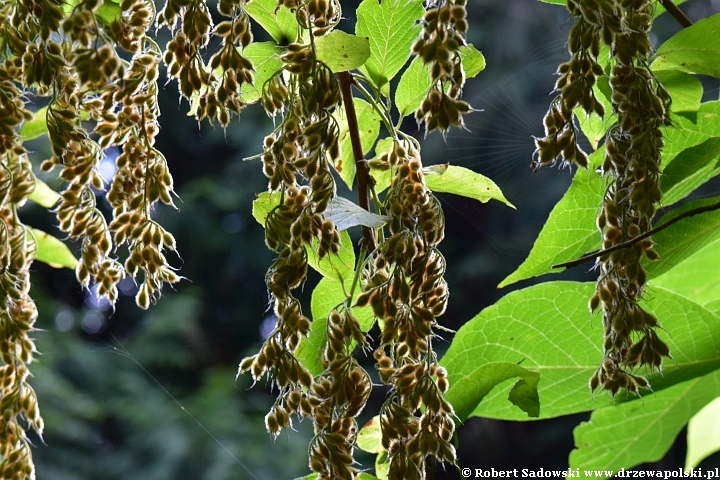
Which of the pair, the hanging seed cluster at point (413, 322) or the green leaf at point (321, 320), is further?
the green leaf at point (321, 320)

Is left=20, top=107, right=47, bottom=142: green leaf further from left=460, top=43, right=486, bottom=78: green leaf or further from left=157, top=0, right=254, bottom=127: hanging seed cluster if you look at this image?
left=460, top=43, right=486, bottom=78: green leaf

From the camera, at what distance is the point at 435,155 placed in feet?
11.2

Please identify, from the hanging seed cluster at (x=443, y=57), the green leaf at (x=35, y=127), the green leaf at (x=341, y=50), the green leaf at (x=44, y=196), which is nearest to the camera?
the hanging seed cluster at (x=443, y=57)

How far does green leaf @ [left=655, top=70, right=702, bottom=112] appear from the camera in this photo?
53 cm

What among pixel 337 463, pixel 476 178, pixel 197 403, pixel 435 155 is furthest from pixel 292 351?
pixel 197 403

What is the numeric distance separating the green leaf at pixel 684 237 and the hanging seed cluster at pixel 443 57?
10.4 inches

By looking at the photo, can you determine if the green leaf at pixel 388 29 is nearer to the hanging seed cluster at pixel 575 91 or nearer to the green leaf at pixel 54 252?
the hanging seed cluster at pixel 575 91

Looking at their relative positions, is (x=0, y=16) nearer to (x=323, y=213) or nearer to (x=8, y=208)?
(x=8, y=208)

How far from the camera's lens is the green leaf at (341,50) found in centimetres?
46

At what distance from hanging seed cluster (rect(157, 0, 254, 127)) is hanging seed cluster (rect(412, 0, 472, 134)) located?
0.42 feet

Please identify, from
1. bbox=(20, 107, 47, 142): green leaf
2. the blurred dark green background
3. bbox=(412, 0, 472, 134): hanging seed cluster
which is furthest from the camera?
the blurred dark green background

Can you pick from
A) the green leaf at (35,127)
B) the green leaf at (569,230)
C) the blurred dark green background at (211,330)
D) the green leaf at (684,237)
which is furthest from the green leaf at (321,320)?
the blurred dark green background at (211,330)

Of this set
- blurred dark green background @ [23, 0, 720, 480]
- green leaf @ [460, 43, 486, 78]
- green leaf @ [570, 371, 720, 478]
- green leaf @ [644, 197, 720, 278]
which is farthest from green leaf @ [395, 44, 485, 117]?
blurred dark green background @ [23, 0, 720, 480]

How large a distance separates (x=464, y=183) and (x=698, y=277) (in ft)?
1.32
